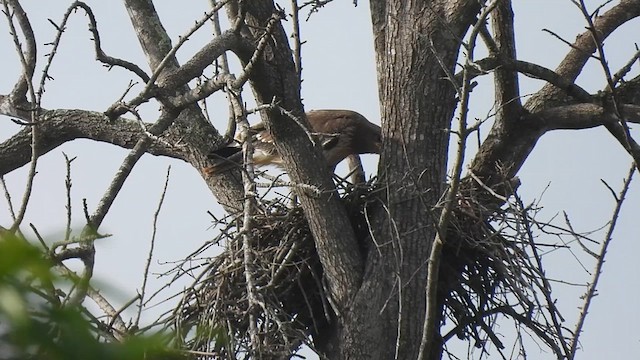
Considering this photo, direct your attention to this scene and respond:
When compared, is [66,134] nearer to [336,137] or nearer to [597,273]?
[336,137]

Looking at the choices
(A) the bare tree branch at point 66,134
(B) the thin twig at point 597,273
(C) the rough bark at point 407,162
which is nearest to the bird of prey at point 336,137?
(A) the bare tree branch at point 66,134

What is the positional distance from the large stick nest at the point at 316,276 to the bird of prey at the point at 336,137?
851mm

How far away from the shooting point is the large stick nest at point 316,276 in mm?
3910

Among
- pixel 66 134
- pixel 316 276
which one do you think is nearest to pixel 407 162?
pixel 316 276

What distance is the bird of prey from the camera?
5254 mm

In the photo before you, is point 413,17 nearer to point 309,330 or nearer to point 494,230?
point 494,230

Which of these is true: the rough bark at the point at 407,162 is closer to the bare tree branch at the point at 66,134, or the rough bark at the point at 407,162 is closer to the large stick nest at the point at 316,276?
the large stick nest at the point at 316,276

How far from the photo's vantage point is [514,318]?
4160 millimetres

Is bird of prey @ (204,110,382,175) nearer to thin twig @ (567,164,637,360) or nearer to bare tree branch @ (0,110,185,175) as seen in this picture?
bare tree branch @ (0,110,185,175)

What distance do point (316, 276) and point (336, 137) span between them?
1.44 metres

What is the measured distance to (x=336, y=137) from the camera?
536 centimetres

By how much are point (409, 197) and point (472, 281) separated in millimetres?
631

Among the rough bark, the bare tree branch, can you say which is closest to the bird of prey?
the bare tree branch

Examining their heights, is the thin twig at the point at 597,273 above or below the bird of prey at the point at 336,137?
below
